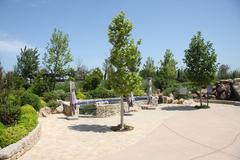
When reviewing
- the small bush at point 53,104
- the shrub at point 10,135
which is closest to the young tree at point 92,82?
the small bush at point 53,104

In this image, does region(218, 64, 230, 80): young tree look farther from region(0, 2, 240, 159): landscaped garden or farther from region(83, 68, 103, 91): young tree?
region(83, 68, 103, 91): young tree

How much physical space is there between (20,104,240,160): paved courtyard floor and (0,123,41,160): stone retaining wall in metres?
0.22

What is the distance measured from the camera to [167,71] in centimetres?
3809

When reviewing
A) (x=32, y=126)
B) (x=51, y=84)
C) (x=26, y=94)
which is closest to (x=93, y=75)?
→ (x=51, y=84)

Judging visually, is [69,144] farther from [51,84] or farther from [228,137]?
[51,84]

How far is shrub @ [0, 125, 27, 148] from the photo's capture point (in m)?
9.10

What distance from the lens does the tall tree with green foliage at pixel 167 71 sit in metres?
36.1

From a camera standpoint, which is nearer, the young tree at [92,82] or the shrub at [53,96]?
the shrub at [53,96]

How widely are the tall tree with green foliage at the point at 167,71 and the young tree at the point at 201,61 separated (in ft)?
46.4

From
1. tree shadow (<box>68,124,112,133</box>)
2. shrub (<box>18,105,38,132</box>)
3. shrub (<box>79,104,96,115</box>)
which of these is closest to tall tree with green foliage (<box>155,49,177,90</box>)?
shrub (<box>79,104,96,115</box>)

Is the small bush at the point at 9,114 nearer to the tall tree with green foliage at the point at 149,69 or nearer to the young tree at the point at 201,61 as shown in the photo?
the young tree at the point at 201,61

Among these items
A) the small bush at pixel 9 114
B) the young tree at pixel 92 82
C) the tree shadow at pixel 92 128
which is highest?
the young tree at pixel 92 82

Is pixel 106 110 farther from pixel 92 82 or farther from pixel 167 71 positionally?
pixel 167 71

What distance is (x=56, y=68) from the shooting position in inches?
1368
